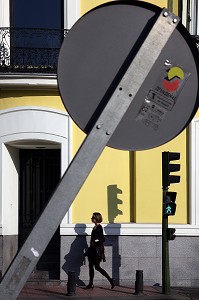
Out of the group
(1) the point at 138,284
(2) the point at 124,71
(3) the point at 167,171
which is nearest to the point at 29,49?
(3) the point at 167,171

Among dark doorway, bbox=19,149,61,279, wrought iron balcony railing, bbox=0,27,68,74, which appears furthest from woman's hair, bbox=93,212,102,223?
wrought iron balcony railing, bbox=0,27,68,74

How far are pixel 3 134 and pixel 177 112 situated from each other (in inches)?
451

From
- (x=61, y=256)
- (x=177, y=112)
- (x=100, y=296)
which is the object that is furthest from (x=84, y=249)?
(x=177, y=112)

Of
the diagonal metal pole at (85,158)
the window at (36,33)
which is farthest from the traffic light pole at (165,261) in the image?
the diagonal metal pole at (85,158)

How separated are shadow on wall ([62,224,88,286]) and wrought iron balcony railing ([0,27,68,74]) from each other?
11.9ft

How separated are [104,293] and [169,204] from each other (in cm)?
239

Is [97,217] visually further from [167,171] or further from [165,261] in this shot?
[167,171]

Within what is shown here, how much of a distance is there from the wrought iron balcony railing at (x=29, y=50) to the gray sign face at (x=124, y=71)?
10770mm

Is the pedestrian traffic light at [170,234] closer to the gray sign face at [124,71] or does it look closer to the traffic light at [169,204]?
the traffic light at [169,204]

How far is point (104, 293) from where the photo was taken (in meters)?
13.2

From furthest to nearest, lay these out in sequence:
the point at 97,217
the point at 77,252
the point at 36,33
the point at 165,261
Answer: the point at 36,33
the point at 77,252
the point at 97,217
the point at 165,261

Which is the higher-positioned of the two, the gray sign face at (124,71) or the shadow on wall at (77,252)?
the gray sign face at (124,71)

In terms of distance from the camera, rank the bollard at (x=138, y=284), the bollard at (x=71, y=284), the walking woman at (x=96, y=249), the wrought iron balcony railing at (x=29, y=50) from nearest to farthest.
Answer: the bollard at (x=71, y=284)
the bollard at (x=138, y=284)
the walking woman at (x=96, y=249)
the wrought iron balcony railing at (x=29, y=50)

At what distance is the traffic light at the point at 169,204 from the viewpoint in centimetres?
1268
